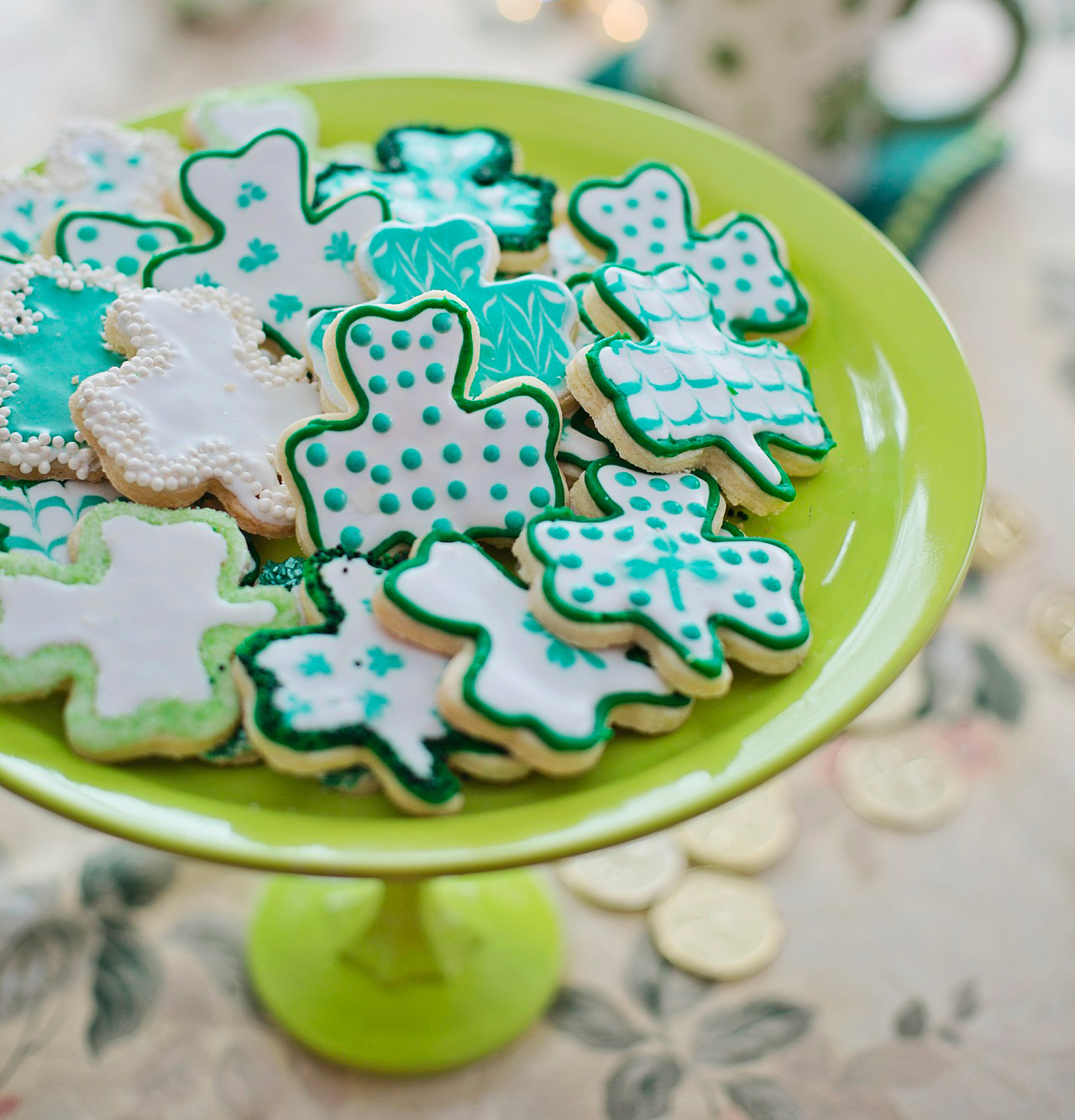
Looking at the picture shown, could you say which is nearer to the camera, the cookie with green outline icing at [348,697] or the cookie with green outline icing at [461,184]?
the cookie with green outline icing at [348,697]

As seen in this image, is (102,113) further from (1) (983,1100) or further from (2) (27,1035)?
(1) (983,1100)

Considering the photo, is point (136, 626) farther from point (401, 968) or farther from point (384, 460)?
point (401, 968)

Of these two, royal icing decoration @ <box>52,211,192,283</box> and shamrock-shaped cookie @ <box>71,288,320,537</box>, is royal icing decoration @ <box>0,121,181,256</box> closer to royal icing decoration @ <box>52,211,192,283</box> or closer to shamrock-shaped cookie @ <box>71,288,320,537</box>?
royal icing decoration @ <box>52,211,192,283</box>

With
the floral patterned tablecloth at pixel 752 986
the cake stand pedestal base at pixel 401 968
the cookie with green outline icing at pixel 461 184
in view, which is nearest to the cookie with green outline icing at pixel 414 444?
the cookie with green outline icing at pixel 461 184

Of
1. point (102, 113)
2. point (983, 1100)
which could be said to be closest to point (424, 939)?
point (983, 1100)

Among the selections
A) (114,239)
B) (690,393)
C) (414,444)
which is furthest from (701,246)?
(114,239)

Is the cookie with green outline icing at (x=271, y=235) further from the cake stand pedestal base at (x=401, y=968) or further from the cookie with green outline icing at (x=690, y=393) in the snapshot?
the cake stand pedestal base at (x=401, y=968)
